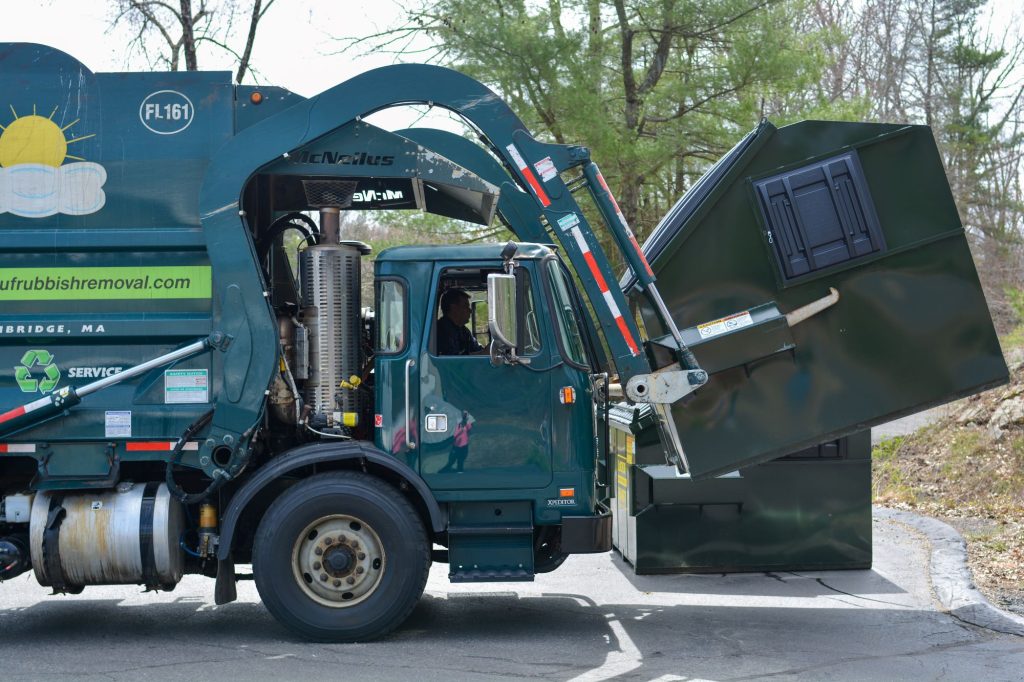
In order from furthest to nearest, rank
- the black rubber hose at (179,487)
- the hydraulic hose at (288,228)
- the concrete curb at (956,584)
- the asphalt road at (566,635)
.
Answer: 1. the hydraulic hose at (288,228)
2. the concrete curb at (956,584)
3. the black rubber hose at (179,487)
4. the asphalt road at (566,635)

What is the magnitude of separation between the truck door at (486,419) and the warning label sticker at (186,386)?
1.41 m

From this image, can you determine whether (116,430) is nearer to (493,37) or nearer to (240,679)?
(240,679)

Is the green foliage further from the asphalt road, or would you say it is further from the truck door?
the truck door

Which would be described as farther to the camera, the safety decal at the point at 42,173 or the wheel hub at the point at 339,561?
the safety decal at the point at 42,173

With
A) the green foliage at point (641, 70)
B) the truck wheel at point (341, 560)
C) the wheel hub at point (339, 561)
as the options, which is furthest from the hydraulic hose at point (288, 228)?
Result: the green foliage at point (641, 70)

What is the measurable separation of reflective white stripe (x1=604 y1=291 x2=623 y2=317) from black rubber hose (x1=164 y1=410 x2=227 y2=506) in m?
2.66

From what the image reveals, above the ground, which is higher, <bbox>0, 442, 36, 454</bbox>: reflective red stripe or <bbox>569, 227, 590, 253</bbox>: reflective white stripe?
<bbox>569, 227, 590, 253</bbox>: reflective white stripe

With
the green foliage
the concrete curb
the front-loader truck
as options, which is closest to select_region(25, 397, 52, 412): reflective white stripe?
the front-loader truck

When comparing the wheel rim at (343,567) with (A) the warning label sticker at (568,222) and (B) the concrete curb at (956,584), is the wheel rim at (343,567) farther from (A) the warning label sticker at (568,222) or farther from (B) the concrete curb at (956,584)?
(B) the concrete curb at (956,584)

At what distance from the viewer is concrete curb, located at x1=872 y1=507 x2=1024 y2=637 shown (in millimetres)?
7477

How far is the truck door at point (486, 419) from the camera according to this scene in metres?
7.16

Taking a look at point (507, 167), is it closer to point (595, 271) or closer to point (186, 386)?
point (595, 271)

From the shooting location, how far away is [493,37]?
537 inches

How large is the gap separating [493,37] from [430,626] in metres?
8.28
